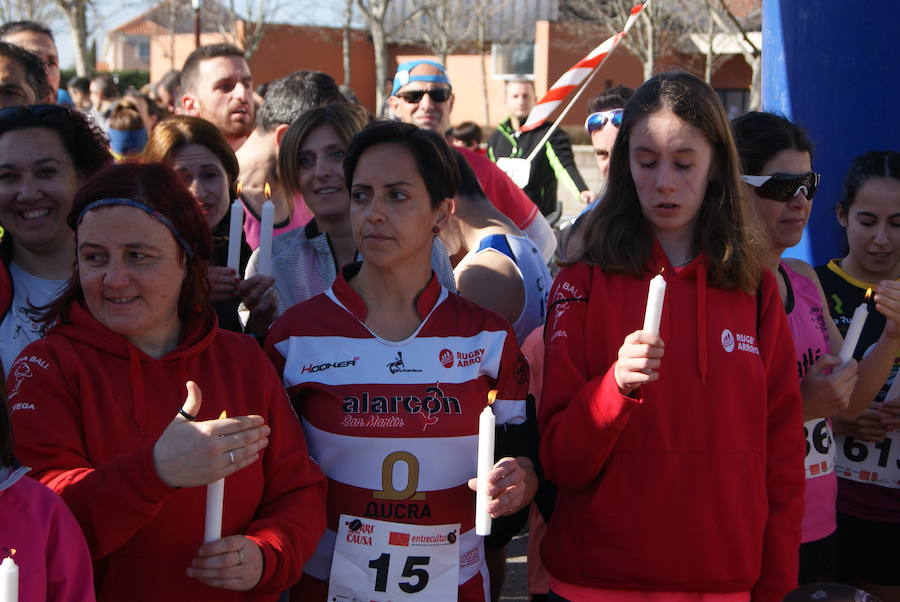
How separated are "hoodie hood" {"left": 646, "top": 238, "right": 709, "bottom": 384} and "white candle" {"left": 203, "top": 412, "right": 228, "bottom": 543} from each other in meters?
1.30

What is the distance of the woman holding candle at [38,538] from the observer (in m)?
1.96

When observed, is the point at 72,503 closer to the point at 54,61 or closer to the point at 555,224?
the point at 54,61

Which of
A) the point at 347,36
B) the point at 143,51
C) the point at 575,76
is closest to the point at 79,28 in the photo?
the point at 347,36

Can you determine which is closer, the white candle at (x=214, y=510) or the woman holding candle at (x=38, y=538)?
the woman holding candle at (x=38, y=538)

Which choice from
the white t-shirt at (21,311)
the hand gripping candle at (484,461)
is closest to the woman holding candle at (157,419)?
the white t-shirt at (21,311)

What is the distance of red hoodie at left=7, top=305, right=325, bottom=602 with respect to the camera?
2256mm

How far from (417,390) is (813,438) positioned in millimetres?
1424

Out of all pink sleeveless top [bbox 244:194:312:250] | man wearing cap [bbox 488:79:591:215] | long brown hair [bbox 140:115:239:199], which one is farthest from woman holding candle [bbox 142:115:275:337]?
man wearing cap [bbox 488:79:591:215]

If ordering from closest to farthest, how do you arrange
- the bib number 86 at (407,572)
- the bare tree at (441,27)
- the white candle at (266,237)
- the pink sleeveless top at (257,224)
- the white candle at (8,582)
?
the white candle at (8,582) → the bib number 86 at (407,572) → the white candle at (266,237) → the pink sleeveless top at (257,224) → the bare tree at (441,27)

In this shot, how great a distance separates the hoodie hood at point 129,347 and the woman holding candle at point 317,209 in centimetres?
101

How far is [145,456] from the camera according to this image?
2.21 metres

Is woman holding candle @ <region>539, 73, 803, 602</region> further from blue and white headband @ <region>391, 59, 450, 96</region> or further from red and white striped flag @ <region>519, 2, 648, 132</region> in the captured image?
red and white striped flag @ <region>519, 2, 648, 132</region>

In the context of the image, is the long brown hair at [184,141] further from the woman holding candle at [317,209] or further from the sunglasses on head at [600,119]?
the sunglasses on head at [600,119]

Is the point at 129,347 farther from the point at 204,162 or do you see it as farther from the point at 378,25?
the point at 378,25
